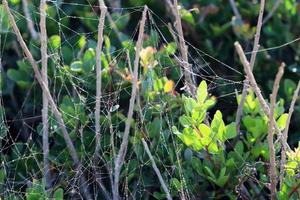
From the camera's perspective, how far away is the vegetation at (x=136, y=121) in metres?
1.50

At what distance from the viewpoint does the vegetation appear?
150 centimetres

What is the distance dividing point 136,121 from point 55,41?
1.27ft

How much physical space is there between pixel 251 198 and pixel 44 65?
1.85 ft

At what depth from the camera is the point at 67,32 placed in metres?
2.13

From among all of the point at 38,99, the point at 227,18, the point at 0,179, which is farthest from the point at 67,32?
the point at 0,179

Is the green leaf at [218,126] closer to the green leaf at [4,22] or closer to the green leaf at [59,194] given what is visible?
the green leaf at [59,194]

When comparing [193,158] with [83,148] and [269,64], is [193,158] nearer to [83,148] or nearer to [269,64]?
[83,148]

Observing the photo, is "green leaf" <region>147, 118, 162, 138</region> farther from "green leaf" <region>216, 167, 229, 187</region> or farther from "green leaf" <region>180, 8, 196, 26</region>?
"green leaf" <region>180, 8, 196, 26</region>

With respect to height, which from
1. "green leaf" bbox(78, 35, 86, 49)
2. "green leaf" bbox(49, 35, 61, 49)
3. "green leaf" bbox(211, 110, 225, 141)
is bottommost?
"green leaf" bbox(211, 110, 225, 141)

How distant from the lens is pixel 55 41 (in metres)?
1.91

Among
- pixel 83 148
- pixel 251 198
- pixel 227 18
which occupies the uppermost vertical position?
pixel 227 18

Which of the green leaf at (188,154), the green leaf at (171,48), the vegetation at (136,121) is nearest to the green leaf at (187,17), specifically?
the vegetation at (136,121)

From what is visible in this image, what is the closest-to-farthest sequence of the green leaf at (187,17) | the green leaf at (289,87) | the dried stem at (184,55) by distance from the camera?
the dried stem at (184,55) → the green leaf at (289,87) → the green leaf at (187,17)

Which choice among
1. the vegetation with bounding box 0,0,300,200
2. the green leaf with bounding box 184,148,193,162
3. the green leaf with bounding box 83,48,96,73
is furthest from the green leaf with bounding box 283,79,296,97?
the green leaf with bounding box 83,48,96,73
